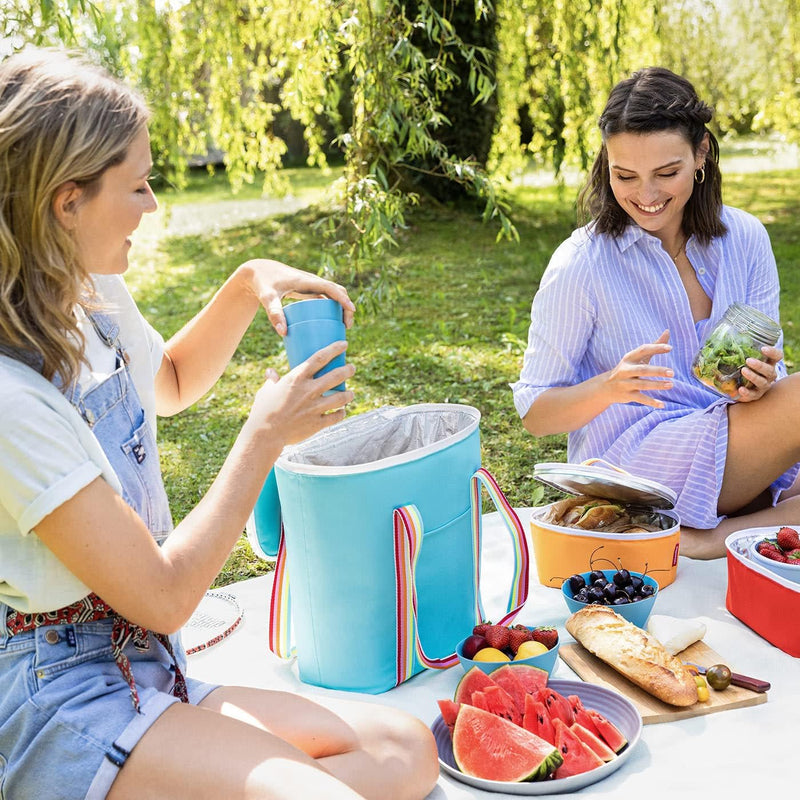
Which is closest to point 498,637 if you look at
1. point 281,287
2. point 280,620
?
point 280,620

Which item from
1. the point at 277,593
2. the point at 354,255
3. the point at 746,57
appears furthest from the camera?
the point at 746,57

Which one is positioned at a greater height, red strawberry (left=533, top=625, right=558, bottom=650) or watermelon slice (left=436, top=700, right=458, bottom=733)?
red strawberry (left=533, top=625, right=558, bottom=650)

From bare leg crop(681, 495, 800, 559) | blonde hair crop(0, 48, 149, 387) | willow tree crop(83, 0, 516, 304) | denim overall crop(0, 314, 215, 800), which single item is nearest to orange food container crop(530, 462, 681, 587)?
bare leg crop(681, 495, 800, 559)

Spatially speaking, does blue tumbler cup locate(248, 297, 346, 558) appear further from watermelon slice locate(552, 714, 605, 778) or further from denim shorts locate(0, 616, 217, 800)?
watermelon slice locate(552, 714, 605, 778)

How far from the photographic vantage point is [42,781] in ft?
4.52

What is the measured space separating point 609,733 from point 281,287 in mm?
1034

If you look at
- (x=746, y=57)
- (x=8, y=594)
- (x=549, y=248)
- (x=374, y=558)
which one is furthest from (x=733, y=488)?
(x=746, y=57)

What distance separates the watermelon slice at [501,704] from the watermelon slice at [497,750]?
0.11 feet

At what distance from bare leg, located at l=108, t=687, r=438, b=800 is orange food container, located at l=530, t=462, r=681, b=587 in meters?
0.86

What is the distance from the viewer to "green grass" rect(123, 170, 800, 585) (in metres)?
4.02

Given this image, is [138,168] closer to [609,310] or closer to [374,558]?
[374,558]

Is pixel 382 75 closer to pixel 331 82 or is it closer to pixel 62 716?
pixel 331 82

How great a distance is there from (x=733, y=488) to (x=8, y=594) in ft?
6.30

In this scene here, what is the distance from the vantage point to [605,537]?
2432 millimetres
